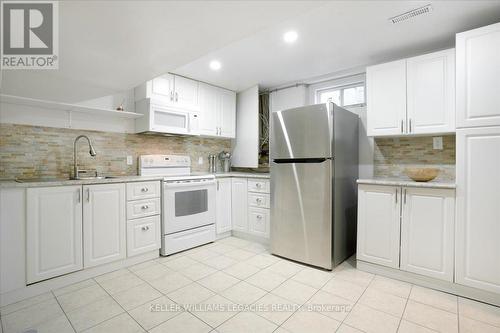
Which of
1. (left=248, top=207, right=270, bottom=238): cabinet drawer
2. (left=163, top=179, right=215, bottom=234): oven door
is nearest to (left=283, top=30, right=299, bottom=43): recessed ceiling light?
(left=163, top=179, right=215, bottom=234): oven door

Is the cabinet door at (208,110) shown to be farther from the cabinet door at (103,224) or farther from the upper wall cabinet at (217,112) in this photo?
the cabinet door at (103,224)

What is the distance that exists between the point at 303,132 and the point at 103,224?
2.19 metres

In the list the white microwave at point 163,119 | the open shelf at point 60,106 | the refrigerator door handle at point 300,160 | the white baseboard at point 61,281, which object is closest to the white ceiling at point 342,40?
the white microwave at point 163,119

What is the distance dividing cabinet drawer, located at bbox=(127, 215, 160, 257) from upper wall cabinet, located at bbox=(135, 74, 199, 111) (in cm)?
144

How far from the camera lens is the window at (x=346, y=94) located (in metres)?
3.20

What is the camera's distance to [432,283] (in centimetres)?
213

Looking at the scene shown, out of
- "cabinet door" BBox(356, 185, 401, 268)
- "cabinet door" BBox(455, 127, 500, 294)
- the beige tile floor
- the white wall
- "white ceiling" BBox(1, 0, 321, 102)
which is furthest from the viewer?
the white wall

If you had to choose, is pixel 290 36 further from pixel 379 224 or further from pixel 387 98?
pixel 379 224

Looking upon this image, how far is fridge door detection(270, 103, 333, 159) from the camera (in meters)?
2.43

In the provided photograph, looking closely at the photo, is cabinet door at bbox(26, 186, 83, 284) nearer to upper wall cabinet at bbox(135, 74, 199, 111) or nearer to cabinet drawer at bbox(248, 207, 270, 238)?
upper wall cabinet at bbox(135, 74, 199, 111)

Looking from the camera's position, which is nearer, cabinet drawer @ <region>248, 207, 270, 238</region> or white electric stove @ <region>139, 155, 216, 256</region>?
white electric stove @ <region>139, 155, 216, 256</region>

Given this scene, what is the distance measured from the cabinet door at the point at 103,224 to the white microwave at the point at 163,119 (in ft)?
2.76

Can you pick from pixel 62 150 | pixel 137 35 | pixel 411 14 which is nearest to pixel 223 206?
pixel 62 150

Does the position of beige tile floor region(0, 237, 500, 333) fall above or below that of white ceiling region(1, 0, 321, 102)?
below
